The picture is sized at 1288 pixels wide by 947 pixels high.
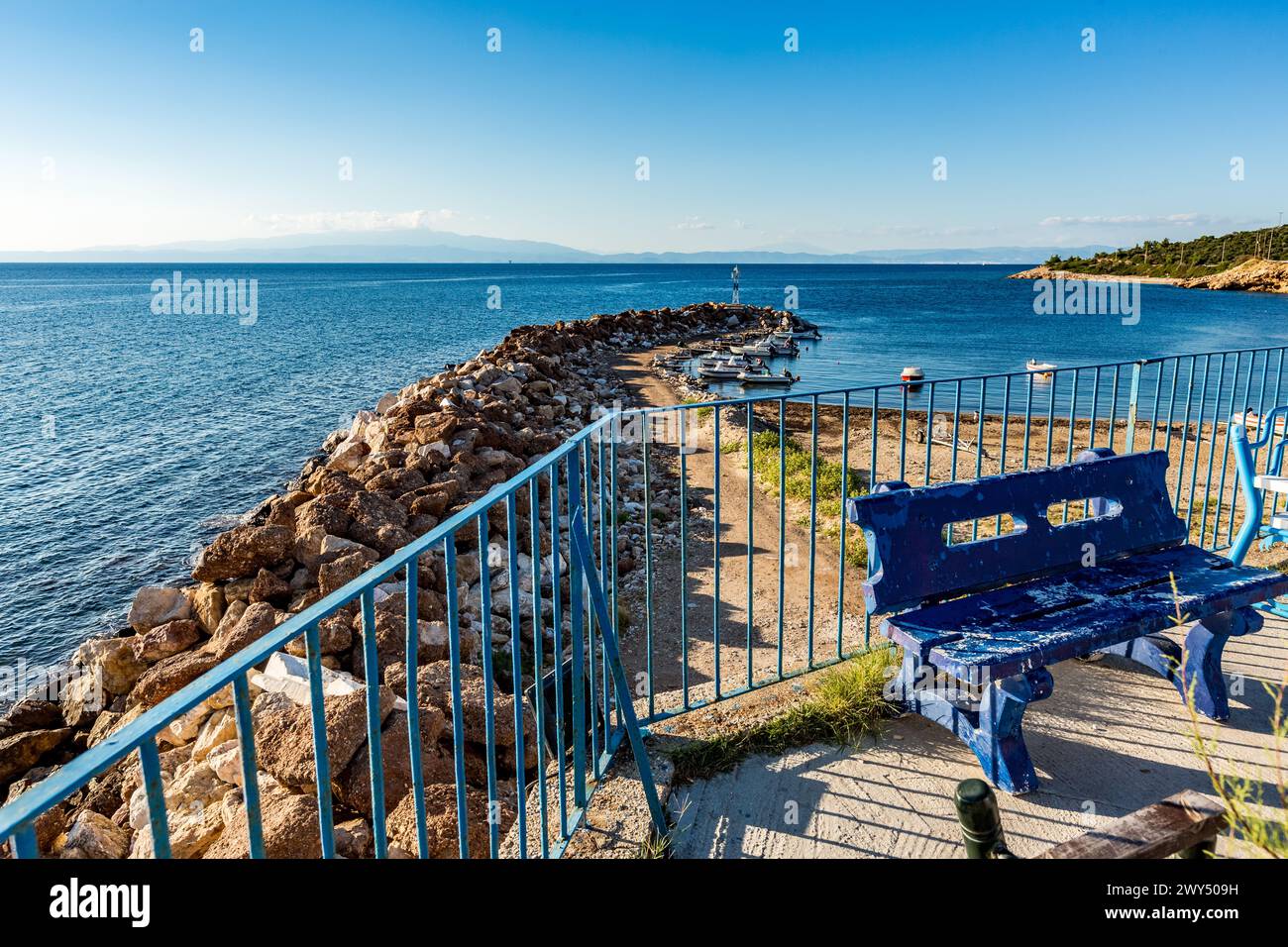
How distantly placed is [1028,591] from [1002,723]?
0.70 m

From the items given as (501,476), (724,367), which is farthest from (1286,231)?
(501,476)

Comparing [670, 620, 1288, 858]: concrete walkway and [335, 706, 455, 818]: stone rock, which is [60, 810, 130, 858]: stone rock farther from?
[670, 620, 1288, 858]: concrete walkway

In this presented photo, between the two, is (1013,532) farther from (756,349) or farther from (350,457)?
(756,349)

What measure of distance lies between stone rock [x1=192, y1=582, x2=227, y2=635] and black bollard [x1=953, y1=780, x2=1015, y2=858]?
25.4 ft

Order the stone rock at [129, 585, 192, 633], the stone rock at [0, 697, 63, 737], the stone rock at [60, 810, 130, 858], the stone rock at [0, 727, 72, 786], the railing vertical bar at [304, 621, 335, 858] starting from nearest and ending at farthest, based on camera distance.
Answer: the railing vertical bar at [304, 621, 335, 858]
the stone rock at [60, 810, 130, 858]
the stone rock at [0, 727, 72, 786]
the stone rock at [0, 697, 63, 737]
the stone rock at [129, 585, 192, 633]

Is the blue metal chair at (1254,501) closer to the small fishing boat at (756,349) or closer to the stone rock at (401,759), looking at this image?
the stone rock at (401,759)

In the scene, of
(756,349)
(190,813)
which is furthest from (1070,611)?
(756,349)

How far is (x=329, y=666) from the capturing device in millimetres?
6020

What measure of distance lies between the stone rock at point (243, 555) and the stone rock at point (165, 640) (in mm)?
499

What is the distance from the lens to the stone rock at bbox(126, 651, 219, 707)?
275 inches

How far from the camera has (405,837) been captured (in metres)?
3.83

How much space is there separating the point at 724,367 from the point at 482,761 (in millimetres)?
24153

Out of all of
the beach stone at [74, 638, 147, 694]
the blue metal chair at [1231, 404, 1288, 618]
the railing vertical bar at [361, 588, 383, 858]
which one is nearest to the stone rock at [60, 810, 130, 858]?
the beach stone at [74, 638, 147, 694]

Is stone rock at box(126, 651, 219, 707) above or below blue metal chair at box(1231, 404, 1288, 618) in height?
below
